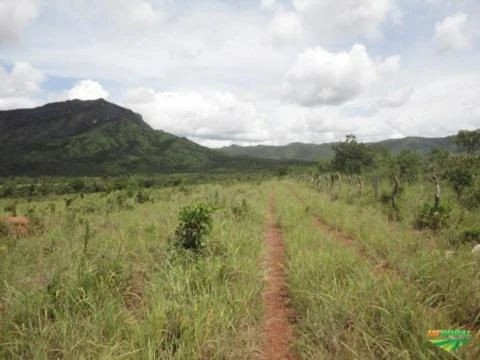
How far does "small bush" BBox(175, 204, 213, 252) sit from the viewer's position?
20.5 feet

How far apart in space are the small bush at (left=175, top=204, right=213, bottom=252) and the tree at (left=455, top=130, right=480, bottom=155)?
3135 inches

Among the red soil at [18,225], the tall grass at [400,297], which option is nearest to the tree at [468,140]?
the tall grass at [400,297]

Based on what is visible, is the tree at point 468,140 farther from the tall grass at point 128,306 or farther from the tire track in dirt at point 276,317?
the tall grass at point 128,306

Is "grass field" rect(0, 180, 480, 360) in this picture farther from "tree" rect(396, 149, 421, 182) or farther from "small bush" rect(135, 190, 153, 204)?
"tree" rect(396, 149, 421, 182)

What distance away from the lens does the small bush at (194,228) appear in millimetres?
6242

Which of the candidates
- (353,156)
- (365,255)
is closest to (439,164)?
(353,156)

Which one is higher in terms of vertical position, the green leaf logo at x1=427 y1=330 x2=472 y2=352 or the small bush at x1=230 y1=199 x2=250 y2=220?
the green leaf logo at x1=427 y1=330 x2=472 y2=352

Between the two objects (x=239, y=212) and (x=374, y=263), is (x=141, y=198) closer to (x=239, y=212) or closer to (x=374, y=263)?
(x=239, y=212)

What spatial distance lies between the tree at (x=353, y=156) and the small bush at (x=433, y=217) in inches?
1269

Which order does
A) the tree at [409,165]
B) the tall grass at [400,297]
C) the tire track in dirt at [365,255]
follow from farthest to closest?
the tree at [409,165] < the tire track in dirt at [365,255] < the tall grass at [400,297]

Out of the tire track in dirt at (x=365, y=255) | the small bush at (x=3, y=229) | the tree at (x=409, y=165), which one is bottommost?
the tire track in dirt at (x=365, y=255)

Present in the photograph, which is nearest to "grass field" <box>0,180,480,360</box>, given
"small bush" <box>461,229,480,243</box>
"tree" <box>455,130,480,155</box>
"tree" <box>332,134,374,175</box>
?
"small bush" <box>461,229,480,243</box>

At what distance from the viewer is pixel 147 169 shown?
6334 inches

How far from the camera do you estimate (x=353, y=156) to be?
4178 centimetres
